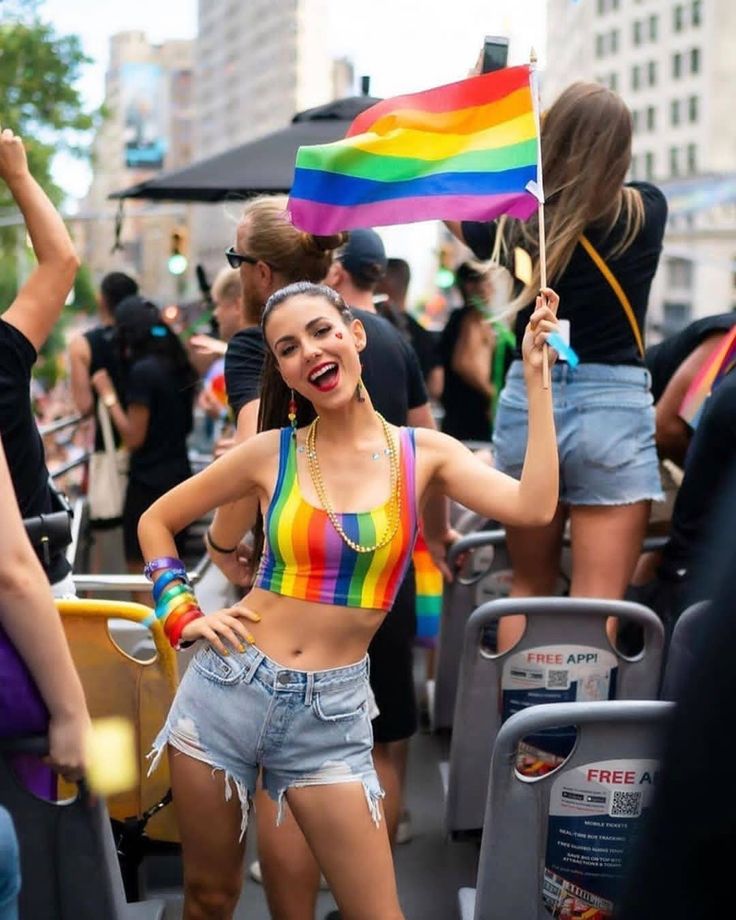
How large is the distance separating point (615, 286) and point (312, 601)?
1.75 metres

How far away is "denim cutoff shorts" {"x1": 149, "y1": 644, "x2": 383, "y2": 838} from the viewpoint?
3.10 m

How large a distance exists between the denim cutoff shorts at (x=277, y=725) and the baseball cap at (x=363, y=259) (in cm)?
159

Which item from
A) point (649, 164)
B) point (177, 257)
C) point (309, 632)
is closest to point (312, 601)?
point (309, 632)

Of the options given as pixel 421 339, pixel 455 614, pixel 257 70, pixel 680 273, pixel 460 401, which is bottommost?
pixel 455 614

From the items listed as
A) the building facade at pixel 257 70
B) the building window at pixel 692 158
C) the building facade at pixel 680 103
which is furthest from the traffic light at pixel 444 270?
the building facade at pixel 257 70

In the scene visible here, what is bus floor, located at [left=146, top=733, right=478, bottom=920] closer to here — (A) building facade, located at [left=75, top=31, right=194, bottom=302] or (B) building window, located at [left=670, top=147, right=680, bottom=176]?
(A) building facade, located at [left=75, top=31, right=194, bottom=302]

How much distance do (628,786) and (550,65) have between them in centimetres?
15032

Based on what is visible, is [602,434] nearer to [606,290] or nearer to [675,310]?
[606,290]

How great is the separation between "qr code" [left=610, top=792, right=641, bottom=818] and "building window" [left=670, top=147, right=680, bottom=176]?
11189 centimetres

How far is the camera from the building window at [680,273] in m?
108

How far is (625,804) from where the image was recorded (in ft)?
9.92

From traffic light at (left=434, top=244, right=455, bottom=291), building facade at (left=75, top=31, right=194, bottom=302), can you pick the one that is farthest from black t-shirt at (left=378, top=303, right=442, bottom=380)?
building facade at (left=75, top=31, right=194, bottom=302)

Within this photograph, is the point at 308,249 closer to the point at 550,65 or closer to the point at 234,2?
the point at 550,65

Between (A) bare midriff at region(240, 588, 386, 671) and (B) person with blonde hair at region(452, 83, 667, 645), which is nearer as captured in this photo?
(A) bare midriff at region(240, 588, 386, 671)
